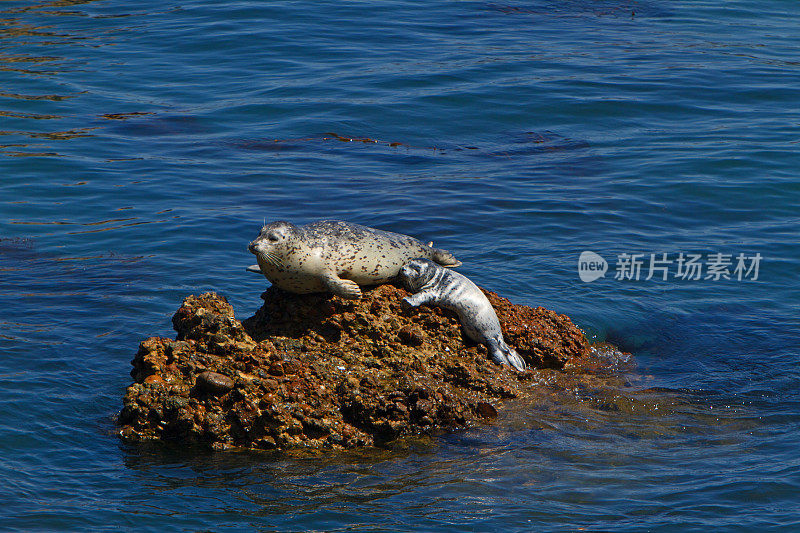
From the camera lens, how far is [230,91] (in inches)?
625

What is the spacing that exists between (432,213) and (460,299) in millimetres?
4699

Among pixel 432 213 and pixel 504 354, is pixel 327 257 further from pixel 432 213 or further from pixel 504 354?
pixel 432 213

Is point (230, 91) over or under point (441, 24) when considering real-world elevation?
under

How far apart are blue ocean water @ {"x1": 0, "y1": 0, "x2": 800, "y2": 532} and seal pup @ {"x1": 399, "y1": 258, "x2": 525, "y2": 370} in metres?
0.48

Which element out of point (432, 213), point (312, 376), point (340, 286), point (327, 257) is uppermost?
point (327, 257)

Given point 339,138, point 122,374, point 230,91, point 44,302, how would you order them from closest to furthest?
point 122,374, point 44,302, point 339,138, point 230,91

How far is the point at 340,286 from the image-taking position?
6.14 metres

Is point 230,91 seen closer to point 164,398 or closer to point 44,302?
point 44,302

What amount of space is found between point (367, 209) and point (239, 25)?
984cm

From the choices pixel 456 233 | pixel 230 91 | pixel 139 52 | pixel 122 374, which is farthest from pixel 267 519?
pixel 139 52

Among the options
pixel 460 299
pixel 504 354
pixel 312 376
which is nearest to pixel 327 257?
pixel 312 376

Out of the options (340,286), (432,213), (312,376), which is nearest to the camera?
(312,376)

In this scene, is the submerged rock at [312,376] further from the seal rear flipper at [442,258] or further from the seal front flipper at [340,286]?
the seal rear flipper at [442,258]

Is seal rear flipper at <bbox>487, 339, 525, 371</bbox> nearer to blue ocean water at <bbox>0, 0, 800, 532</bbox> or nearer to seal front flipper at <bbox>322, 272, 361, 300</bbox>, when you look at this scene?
blue ocean water at <bbox>0, 0, 800, 532</bbox>
